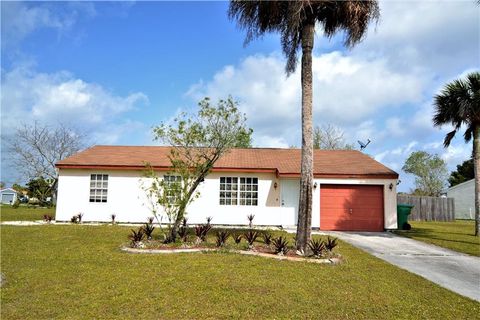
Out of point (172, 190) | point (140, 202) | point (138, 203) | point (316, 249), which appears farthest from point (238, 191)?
point (316, 249)

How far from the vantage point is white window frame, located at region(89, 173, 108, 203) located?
59.7 feet

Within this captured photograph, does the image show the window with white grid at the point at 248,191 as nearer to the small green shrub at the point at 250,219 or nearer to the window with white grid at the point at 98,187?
the small green shrub at the point at 250,219

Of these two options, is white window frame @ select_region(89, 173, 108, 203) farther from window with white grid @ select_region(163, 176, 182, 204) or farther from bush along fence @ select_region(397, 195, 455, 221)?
bush along fence @ select_region(397, 195, 455, 221)

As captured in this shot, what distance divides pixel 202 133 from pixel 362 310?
7.74 m

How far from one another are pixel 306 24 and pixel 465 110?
32.6 ft

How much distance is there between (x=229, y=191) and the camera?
1806 centimetres

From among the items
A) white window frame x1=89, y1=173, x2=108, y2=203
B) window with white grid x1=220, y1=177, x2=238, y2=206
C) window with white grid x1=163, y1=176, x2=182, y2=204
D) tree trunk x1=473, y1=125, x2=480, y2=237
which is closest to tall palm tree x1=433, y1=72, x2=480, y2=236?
tree trunk x1=473, y1=125, x2=480, y2=237

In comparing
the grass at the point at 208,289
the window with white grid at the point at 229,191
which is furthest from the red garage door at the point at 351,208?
the grass at the point at 208,289

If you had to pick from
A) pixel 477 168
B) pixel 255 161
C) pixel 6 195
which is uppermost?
pixel 255 161

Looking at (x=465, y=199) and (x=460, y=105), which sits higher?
(x=460, y=105)

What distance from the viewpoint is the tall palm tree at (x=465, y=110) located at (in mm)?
16031

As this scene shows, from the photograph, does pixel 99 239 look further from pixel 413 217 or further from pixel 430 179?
pixel 430 179

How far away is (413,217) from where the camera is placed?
86.9ft

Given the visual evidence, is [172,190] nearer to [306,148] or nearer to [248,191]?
[306,148]
